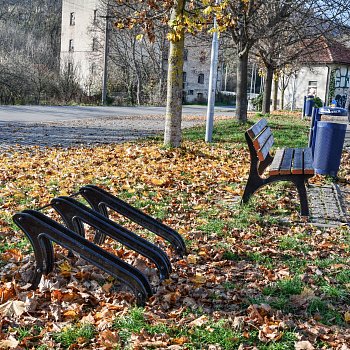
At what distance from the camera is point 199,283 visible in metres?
4.80

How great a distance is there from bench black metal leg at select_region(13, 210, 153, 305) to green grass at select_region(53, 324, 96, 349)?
1.54ft

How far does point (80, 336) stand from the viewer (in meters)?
3.75

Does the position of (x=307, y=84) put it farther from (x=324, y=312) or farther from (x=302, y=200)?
(x=324, y=312)

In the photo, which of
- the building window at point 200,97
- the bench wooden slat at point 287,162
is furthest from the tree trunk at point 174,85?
the building window at point 200,97

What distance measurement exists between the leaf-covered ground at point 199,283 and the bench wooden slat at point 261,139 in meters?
0.78

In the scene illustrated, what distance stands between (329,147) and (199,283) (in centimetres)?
530

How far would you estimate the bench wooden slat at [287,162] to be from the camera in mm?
6995

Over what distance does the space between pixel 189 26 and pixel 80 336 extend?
8066mm

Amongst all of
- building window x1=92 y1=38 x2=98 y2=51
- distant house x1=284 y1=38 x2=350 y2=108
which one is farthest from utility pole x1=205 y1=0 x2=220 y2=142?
building window x1=92 y1=38 x2=98 y2=51

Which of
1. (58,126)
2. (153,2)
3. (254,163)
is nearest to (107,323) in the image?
(254,163)

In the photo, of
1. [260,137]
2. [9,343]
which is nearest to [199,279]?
[9,343]

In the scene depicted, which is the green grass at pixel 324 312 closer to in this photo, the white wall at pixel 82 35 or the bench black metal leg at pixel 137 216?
the bench black metal leg at pixel 137 216

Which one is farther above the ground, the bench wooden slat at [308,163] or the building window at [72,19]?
the building window at [72,19]

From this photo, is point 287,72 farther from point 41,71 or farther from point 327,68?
point 41,71
